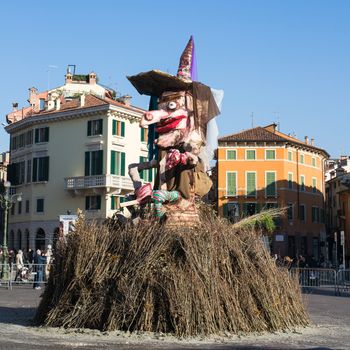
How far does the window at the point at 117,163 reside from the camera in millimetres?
50403

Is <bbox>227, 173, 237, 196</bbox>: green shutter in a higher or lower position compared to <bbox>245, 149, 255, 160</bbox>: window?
lower

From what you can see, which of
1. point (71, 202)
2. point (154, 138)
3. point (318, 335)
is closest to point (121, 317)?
point (318, 335)

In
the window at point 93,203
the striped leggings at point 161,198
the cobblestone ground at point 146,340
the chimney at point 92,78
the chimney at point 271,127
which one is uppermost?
the chimney at point 92,78

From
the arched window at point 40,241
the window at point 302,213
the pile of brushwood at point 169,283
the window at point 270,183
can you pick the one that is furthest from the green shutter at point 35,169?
the pile of brushwood at point 169,283

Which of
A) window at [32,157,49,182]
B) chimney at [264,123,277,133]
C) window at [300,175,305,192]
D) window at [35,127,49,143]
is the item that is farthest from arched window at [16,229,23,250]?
window at [300,175,305,192]

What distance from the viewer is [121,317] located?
32.3ft

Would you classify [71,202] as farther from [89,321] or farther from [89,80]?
[89,321]

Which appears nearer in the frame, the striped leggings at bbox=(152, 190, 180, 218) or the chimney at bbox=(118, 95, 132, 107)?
the striped leggings at bbox=(152, 190, 180, 218)

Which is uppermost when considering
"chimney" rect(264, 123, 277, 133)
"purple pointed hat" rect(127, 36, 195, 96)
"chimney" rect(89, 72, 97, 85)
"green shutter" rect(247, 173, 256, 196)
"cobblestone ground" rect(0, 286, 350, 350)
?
"chimney" rect(89, 72, 97, 85)

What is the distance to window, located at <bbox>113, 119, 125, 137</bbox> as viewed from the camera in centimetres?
5150

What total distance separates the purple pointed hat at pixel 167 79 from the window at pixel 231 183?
160 ft

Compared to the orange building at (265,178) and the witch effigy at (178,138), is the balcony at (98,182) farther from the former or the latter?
the witch effigy at (178,138)

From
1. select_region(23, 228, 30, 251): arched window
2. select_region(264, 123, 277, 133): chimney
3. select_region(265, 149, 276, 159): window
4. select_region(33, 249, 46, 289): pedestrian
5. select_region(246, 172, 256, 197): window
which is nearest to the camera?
select_region(33, 249, 46, 289): pedestrian

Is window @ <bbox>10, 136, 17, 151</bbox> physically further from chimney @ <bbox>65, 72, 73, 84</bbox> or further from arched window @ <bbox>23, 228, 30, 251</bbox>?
arched window @ <bbox>23, 228, 30, 251</bbox>
